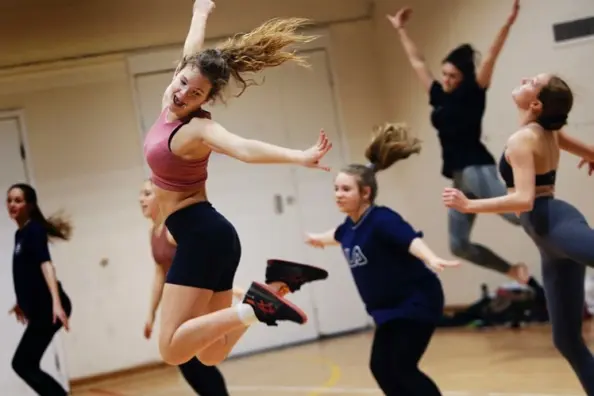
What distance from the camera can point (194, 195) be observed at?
11.5ft

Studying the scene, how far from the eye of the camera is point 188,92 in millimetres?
3371

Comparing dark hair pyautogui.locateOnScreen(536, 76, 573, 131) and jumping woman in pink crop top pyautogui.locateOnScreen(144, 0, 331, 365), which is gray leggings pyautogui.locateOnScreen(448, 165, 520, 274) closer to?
dark hair pyautogui.locateOnScreen(536, 76, 573, 131)

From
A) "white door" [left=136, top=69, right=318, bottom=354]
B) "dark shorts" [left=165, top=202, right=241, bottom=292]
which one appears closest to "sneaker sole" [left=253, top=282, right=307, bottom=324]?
"dark shorts" [left=165, top=202, right=241, bottom=292]

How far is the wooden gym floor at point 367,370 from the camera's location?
529cm

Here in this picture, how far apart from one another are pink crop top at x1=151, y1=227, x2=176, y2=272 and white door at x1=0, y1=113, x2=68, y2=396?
2.87 metres

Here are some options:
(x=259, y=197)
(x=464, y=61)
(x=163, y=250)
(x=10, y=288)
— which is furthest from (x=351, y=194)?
(x=10, y=288)

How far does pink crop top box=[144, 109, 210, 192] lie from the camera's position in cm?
334

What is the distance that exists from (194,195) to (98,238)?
4.26 meters

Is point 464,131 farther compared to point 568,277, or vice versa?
point 464,131

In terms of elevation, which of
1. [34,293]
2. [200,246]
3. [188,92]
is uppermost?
[188,92]

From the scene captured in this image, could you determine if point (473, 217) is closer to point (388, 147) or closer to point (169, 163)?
point (388, 147)

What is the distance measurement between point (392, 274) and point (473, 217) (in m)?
2.23

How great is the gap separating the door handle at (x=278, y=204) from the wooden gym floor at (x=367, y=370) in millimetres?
1193

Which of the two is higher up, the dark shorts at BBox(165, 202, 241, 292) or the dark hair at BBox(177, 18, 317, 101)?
the dark hair at BBox(177, 18, 317, 101)
